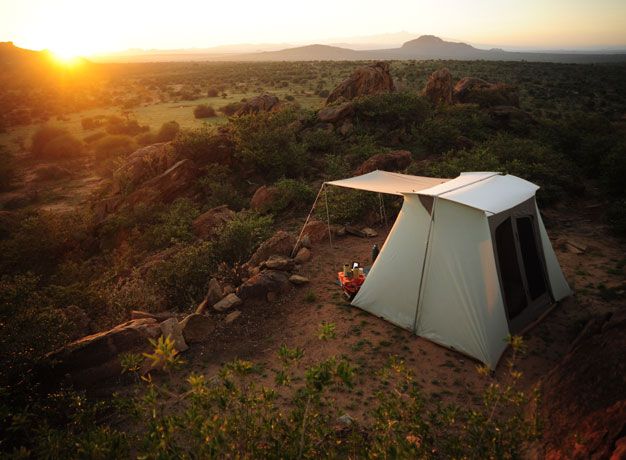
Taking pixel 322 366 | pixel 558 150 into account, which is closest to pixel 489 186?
pixel 322 366

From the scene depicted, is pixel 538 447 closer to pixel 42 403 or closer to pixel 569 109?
pixel 42 403

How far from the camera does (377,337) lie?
6.70 metres

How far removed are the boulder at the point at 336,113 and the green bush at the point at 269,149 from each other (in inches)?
132

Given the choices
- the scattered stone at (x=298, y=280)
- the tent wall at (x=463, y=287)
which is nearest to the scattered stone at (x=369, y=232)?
the scattered stone at (x=298, y=280)

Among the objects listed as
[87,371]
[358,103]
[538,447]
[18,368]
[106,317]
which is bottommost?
[106,317]

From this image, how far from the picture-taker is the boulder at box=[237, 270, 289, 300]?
8.00 metres

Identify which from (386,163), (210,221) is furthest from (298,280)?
(386,163)

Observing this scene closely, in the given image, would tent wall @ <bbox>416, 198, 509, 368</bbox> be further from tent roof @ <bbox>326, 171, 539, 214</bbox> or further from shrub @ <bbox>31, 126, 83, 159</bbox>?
shrub @ <bbox>31, 126, 83, 159</bbox>

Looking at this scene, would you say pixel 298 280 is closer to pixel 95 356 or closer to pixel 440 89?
pixel 95 356

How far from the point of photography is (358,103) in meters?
20.9

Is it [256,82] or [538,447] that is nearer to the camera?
[538,447]

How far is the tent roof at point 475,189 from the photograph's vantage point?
6164mm

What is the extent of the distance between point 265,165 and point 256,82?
39.2 metres

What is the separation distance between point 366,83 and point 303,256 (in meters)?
18.5
